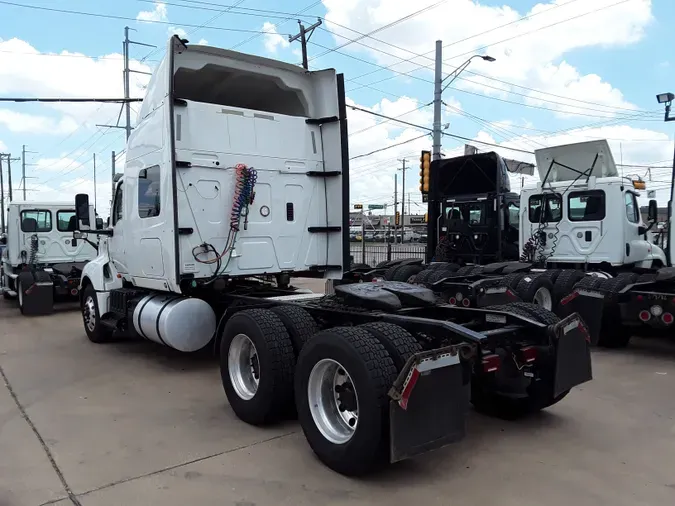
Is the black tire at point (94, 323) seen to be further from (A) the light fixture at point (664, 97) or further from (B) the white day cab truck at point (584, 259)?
(A) the light fixture at point (664, 97)

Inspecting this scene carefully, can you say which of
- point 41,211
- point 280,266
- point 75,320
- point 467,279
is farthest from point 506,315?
point 41,211

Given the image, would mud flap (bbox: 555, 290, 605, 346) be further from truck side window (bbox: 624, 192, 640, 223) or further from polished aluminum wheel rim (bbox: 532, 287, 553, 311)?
truck side window (bbox: 624, 192, 640, 223)

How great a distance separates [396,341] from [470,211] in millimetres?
8580

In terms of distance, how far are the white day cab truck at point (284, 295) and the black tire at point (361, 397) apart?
11 mm

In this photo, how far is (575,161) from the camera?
1038 centimetres

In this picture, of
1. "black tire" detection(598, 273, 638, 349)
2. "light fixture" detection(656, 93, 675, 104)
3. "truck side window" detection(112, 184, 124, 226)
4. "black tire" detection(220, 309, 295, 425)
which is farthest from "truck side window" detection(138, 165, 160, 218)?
"light fixture" detection(656, 93, 675, 104)

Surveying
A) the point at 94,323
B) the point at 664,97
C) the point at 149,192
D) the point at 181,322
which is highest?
the point at 664,97

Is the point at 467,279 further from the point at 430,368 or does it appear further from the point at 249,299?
the point at 430,368

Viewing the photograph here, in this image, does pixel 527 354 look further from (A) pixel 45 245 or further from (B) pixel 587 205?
(A) pixel 45 245

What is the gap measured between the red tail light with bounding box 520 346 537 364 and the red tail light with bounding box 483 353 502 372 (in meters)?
0.30

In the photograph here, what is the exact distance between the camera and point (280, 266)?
7242 mm

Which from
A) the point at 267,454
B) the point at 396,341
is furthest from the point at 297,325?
the point at 396,341

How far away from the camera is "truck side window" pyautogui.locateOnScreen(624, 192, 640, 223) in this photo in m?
9.70

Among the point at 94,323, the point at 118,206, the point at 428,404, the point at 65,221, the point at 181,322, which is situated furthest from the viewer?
the point at 65,221
